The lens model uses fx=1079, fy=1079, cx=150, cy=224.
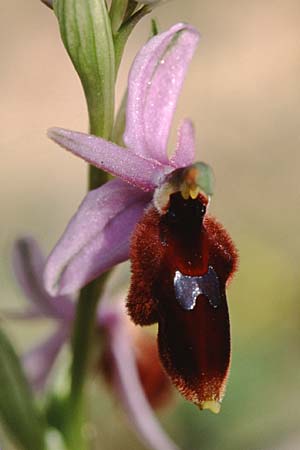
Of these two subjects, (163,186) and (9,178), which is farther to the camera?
(9,178)

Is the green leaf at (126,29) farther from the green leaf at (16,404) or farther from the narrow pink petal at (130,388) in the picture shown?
the narrow pink petal at (130,388)

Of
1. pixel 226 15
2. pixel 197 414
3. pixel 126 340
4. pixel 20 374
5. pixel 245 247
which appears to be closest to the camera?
pixel 20 374

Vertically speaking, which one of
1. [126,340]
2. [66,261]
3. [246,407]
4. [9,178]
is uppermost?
[66,261]

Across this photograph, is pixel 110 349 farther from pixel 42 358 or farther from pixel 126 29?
pixel 126 29

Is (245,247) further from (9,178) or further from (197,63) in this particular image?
(197,63)

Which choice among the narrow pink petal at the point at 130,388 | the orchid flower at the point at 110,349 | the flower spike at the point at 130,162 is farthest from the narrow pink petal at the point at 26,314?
the flower spike at the point at 130,162

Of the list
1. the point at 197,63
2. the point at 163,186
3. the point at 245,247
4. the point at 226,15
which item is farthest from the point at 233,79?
the point at 163,186
